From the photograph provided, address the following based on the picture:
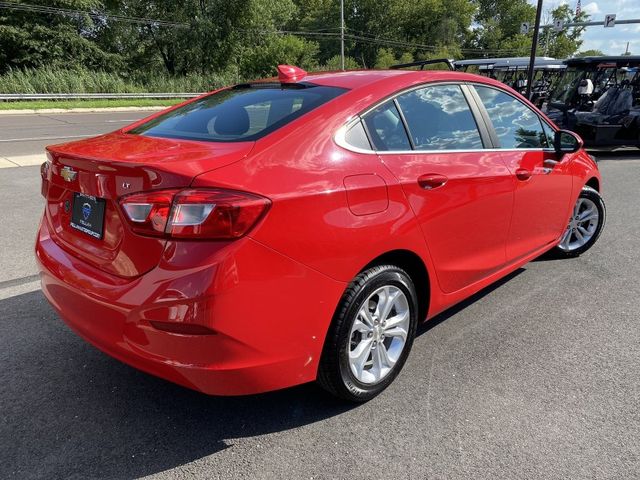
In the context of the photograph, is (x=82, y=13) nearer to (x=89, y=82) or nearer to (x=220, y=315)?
(x=89, y=82)

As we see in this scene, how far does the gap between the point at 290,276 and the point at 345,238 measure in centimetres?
33

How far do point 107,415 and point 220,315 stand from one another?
1057 millimetres

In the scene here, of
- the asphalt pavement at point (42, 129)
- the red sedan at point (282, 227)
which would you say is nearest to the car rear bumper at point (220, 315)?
the red sedan at point (282, 227)

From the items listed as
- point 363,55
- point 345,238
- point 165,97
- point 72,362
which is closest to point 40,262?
point 72,362

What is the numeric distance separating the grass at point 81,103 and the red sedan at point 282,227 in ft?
73.9

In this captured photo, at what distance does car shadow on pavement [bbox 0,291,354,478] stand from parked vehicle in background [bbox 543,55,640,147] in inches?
438

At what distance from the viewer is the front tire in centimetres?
242

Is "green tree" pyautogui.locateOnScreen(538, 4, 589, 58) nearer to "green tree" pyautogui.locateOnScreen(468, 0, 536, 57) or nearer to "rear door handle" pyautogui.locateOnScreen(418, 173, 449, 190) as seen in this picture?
"green tree" pyautogui.locateOnScreen(468, 0, 536, 57)

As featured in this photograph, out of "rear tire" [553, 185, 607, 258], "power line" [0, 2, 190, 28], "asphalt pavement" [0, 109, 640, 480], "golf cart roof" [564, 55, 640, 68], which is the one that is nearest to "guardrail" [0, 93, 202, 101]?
"power line" [0, 2, 190, 28]

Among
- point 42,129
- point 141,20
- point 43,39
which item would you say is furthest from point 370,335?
point 141,20

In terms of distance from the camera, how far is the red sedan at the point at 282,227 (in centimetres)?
203

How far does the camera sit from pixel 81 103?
2442 cm

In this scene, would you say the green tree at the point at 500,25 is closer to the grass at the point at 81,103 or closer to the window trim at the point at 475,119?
the grass at the point at 81,103

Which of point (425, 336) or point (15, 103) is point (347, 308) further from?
point (15, 103)
